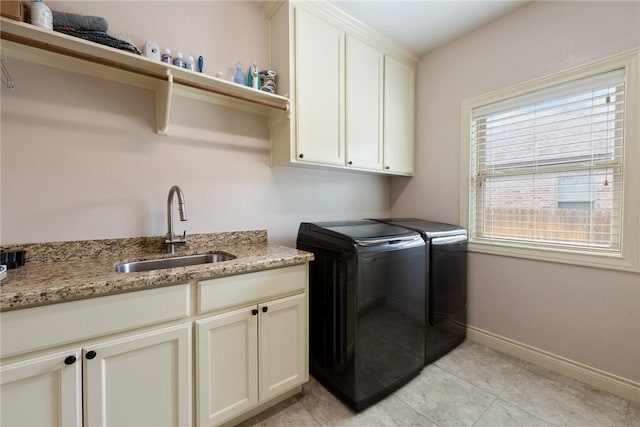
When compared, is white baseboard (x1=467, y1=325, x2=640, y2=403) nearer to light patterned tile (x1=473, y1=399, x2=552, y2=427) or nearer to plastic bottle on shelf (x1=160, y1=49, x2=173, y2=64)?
light patterned tile (x1=473, y1=399, x2=552, y2=427)

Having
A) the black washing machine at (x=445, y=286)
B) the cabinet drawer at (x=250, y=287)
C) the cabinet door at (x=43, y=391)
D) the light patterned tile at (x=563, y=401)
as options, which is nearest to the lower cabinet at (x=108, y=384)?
the cabinet door at (x=43, y=391)

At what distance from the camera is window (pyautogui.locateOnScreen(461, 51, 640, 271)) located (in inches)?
62.8

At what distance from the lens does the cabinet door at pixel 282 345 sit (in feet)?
4.57

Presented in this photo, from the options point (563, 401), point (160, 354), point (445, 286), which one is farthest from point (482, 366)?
point (160, 354)

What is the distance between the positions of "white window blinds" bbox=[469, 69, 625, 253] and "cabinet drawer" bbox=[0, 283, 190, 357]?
225 centimetres

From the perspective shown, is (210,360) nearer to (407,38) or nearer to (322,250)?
(322,250)

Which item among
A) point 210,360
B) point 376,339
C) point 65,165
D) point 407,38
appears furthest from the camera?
point 407,38

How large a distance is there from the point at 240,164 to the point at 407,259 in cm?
130

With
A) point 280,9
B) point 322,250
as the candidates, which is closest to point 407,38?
point 280,9

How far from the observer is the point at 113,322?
3.29 feet

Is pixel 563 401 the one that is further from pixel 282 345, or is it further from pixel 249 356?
pixel 249 356

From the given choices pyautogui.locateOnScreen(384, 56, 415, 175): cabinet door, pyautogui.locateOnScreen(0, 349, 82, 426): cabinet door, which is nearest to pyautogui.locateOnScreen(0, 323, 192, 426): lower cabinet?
pyautogui.locateOnScreen(0, 349, 82, 426): cabinet door

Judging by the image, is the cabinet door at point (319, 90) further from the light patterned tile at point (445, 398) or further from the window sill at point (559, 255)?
the light patterned tile at point (445, 398)

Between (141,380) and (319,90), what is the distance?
1895mm
